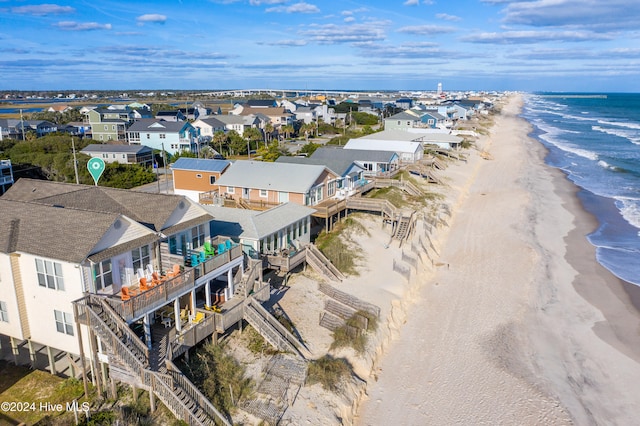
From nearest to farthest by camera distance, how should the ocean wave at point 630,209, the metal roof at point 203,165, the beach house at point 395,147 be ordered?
1. the metal roof at point 203,165
2. the ocean wave at point 630,209
3. the beach house at point 395,147

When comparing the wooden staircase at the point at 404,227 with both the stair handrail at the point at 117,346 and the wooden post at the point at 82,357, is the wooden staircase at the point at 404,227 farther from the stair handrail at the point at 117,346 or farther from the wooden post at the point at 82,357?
the wooden post at the point at 82,357

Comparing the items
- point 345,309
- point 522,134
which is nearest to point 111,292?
point 345,309

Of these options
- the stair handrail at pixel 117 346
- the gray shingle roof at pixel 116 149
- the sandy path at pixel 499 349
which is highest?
the stair handrail at pixel 117 346

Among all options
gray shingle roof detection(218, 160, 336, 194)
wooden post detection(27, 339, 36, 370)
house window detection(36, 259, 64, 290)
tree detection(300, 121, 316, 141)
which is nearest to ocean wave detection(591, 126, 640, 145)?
tree detection(300, 121, 316, 141)

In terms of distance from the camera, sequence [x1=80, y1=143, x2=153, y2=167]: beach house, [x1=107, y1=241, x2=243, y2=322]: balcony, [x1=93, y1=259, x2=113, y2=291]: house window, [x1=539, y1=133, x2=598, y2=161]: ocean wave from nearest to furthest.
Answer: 1. [x1=107, y1=241, x2=243, y2=322]: balcony
2. [x1=93, y1=259, x2=113, y2=291]: house window
3. [x1=80, y1=143, x2=153, y2=167]: beach house
4. [x1=539, y1=133, x2=598, y2=161]: ocean wave

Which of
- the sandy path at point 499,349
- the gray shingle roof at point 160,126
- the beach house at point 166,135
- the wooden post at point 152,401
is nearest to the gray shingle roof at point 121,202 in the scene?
the wooden post at point 152,401

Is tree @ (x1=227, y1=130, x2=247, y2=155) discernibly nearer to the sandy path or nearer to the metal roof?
the metal roof
